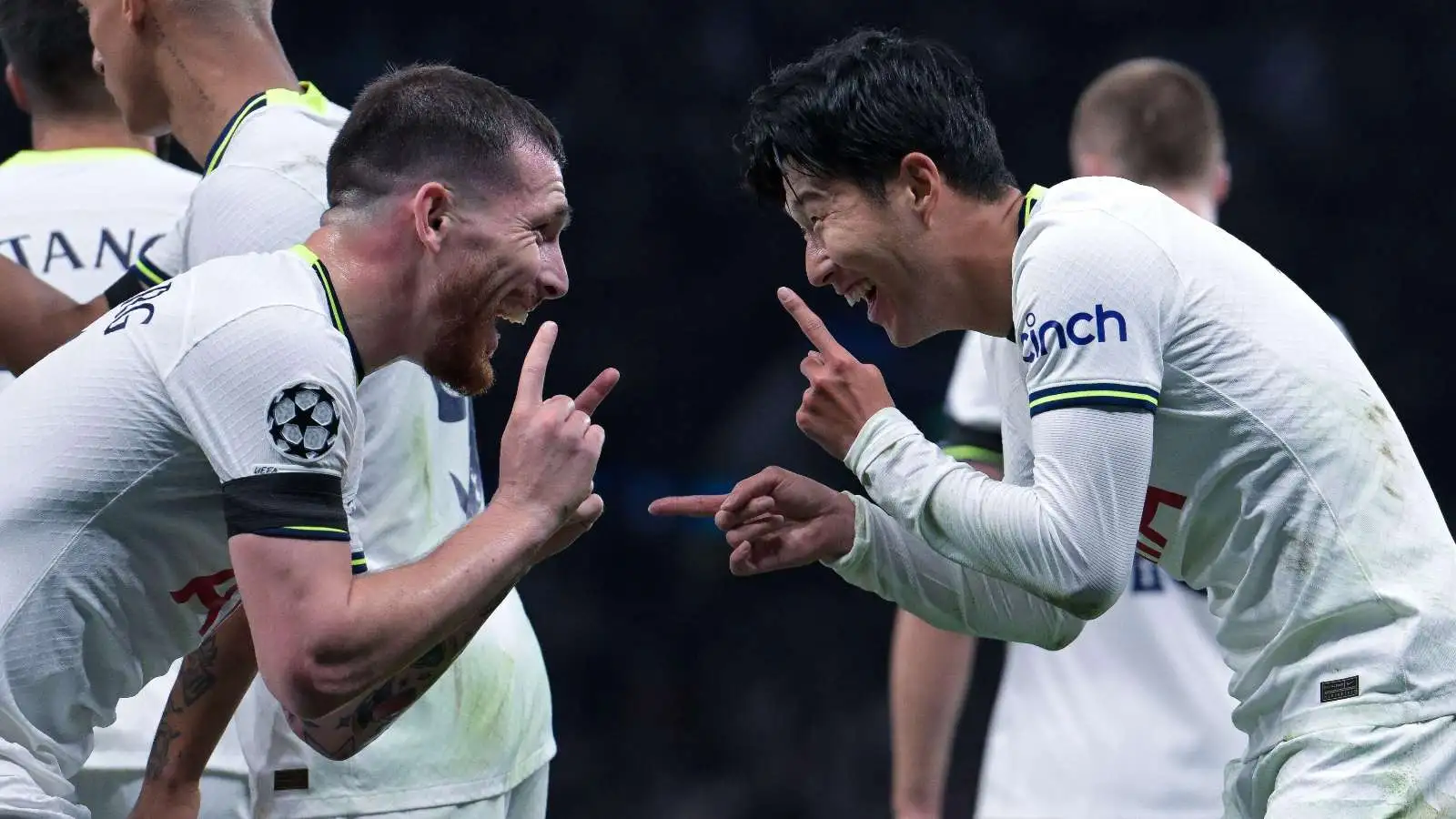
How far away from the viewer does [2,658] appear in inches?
89.0

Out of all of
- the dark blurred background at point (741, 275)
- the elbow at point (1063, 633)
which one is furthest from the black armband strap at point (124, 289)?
the dark blurred background at point (741, 275)

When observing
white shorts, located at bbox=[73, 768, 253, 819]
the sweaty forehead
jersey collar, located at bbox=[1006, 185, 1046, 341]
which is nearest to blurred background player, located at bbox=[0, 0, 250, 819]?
white shorts, located at bbox=[73, 768, 253, 819]

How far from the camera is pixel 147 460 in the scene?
2.27 meters

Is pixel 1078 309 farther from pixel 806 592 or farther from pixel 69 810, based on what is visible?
pixel 806 592

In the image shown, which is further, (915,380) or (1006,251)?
(915,380)

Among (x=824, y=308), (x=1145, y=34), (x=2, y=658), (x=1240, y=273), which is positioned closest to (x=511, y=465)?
(x=2, y=658)

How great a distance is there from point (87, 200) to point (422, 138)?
1.21 meters

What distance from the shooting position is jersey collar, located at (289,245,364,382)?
2346 mm

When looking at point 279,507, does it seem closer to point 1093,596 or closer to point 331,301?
point 331,301

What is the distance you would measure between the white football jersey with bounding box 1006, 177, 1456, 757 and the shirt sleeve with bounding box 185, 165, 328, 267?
110 cm

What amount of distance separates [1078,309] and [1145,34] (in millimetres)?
3643

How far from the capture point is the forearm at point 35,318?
3.03 meters

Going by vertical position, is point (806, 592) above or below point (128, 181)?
below

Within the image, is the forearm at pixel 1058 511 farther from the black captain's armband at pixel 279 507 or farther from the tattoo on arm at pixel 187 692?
the tattoo on arm at pixel 187 692
